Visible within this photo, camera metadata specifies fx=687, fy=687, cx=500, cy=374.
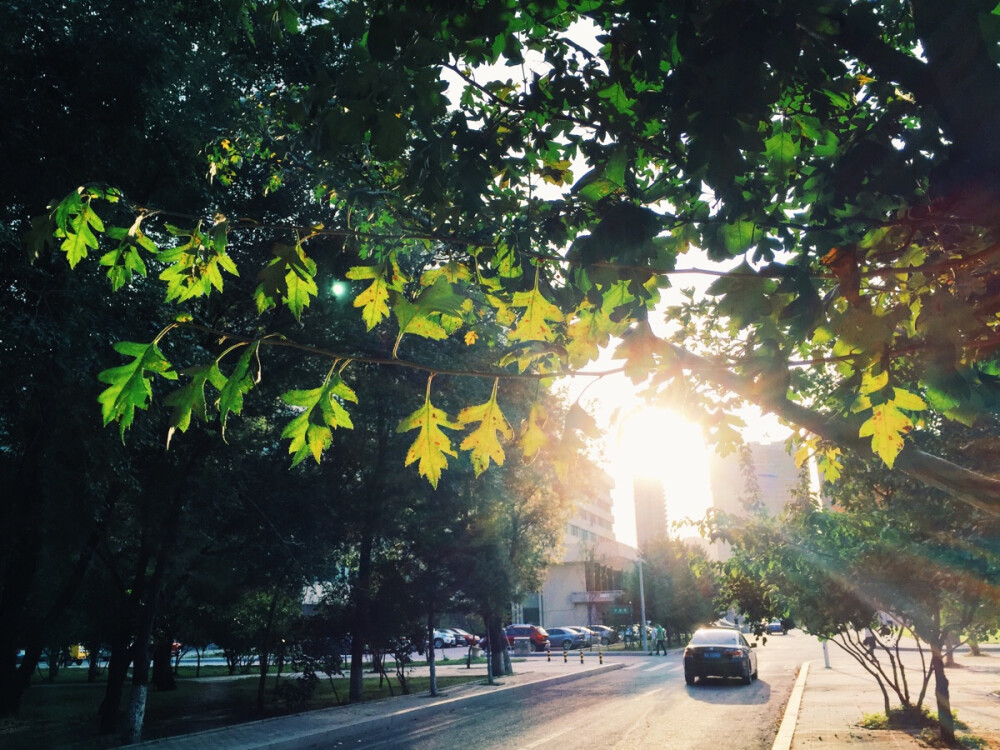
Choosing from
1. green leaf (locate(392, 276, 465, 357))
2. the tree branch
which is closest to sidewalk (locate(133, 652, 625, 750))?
the tree branch

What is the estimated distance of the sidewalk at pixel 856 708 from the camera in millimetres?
9945

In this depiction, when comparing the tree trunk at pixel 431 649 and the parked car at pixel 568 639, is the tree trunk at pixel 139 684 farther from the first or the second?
the parked car at pixel 568 639

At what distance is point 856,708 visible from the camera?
13570mm

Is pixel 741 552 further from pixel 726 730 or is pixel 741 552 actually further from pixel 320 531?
pixel 320 531

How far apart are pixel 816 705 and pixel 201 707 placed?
16.5m

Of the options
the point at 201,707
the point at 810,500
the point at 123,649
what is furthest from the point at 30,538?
the point at 810,500

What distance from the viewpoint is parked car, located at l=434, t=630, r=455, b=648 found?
177 ft

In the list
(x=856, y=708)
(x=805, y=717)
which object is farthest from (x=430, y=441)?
(x=856, y=708)

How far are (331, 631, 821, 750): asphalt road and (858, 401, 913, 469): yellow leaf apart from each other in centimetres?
1003

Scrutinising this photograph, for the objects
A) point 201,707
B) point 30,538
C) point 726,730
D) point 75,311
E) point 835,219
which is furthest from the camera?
point 201,707

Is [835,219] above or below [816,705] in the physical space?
above

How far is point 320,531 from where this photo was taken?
60.8 feet

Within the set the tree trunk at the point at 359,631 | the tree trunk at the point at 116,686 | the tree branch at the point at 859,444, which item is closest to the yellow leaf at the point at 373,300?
the tree branch at the point at 859,444

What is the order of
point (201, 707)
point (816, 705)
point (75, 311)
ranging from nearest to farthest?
point (75, 311), point (816, 705), point (201, 707)
